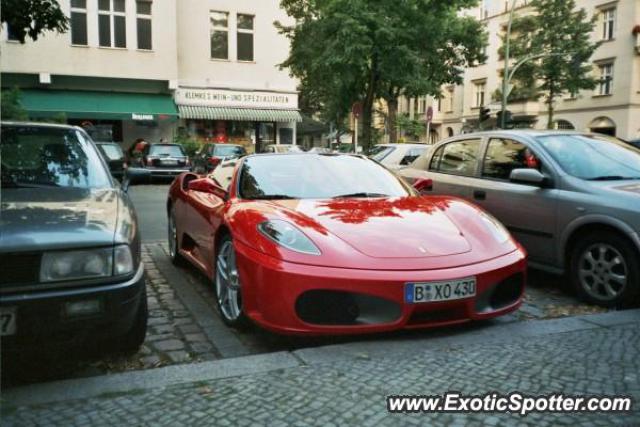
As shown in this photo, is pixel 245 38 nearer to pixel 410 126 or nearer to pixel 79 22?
pixel 79 22

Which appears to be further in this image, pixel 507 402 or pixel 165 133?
pixel 165 133

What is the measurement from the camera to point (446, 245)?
3816 mm

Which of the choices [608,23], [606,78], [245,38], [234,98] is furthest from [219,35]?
[608,23]

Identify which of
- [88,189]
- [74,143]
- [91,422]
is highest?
[74,143]

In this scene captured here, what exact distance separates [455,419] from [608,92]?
127ft

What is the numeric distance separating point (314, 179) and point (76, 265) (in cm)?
221

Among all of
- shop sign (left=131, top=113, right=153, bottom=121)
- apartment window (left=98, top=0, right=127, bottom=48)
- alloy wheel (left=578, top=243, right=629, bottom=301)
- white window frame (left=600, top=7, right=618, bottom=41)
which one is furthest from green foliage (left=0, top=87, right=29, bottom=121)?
white window frame (left=600, top=7, right=618, bottom=41)

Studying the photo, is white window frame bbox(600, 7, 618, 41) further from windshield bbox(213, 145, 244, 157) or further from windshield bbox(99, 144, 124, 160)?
windshield bbox(99, 144, 124, 160)

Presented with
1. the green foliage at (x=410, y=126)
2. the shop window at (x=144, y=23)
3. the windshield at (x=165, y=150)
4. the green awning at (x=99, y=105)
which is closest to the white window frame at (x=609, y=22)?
the green foliage at (x=410, y=126)

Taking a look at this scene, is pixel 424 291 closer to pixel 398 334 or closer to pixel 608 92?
pixel 398 334

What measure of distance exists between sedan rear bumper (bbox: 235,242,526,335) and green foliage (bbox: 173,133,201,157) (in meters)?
22.6

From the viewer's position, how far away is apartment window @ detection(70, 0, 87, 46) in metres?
26.2

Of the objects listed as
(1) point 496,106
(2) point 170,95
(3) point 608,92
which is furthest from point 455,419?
(3) point 608,92

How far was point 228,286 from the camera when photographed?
13.9 feet
